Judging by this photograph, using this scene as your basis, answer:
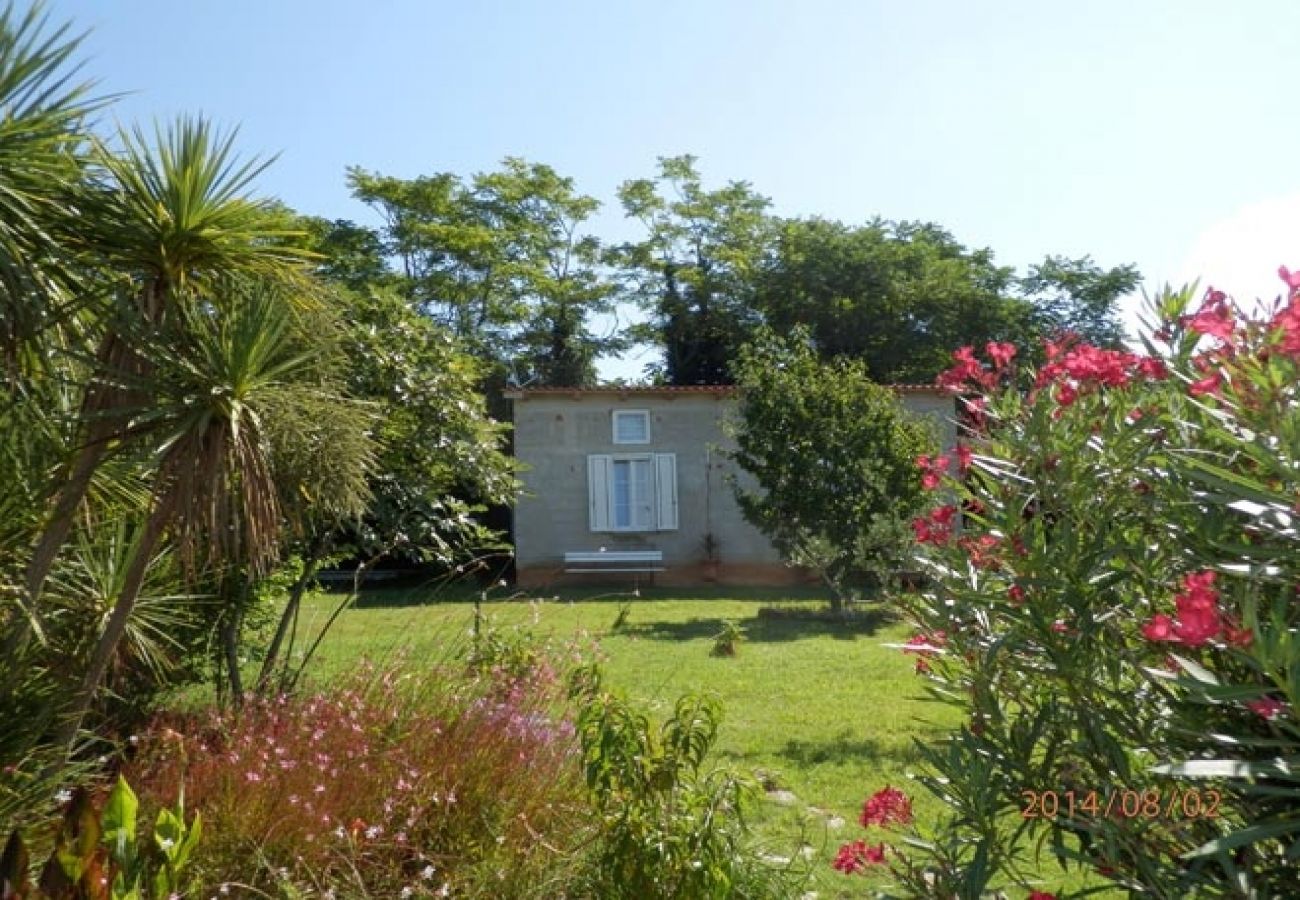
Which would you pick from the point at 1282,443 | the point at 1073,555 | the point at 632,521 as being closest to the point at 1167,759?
the point at 1073,555

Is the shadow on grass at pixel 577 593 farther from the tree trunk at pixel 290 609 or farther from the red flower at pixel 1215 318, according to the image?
the red flower at pixel 1215 318

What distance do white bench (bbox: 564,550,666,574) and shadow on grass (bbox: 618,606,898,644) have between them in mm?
5386

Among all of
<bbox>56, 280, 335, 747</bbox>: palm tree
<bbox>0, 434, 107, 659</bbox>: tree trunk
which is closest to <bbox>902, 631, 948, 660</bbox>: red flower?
<bbox>56, 280, 335, 747</bbox>: palm tree

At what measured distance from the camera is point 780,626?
630 inches

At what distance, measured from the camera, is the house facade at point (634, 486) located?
76.2 feet

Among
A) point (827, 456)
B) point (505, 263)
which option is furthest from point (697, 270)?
point (827, 456)

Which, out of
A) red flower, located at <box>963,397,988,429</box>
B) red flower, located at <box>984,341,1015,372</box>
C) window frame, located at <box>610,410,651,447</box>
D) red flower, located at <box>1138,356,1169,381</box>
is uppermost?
window frame, located at <box>610,410,651,447</box>

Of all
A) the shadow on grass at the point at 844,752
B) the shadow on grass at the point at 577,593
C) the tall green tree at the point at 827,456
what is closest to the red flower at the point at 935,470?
the shadow on grass at the point at 844,752

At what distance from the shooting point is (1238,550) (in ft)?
6.65

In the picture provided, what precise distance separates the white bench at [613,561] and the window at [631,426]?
2.25 meters

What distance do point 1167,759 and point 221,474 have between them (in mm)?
3590

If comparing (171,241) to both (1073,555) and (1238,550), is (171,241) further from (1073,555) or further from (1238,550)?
(1238,550)

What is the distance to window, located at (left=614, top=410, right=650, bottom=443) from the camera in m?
23.3

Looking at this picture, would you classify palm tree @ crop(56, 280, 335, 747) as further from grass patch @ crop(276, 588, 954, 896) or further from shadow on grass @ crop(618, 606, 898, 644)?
shadow on grass @ crop(618, 606, 898, 644)
